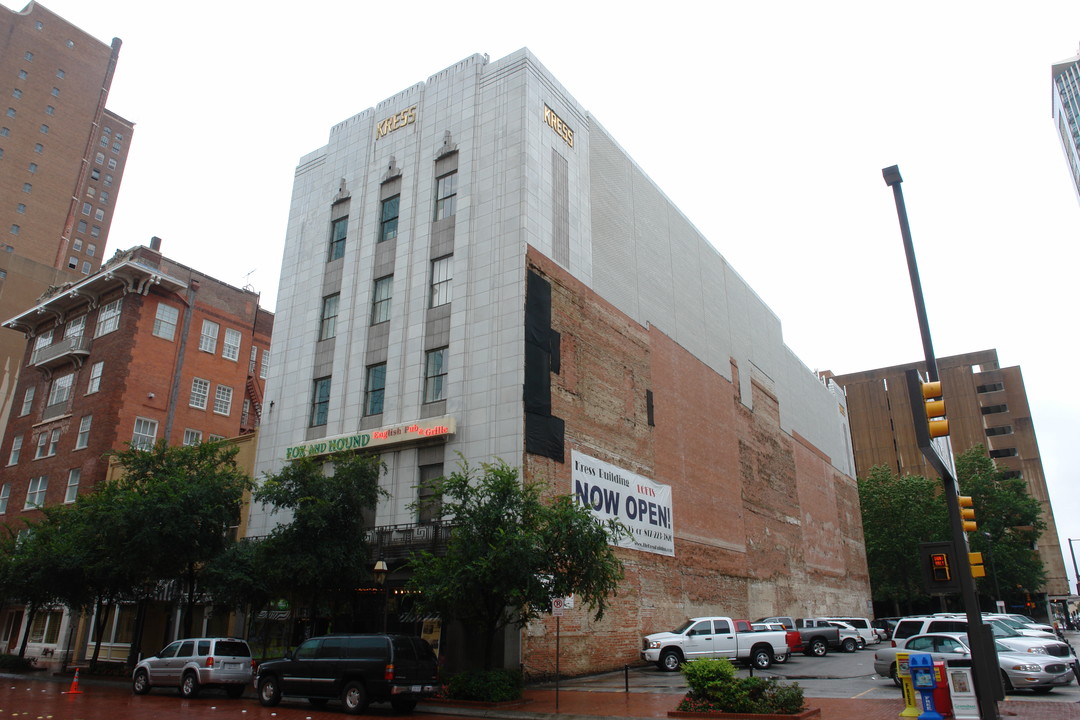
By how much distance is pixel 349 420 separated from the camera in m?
32.3

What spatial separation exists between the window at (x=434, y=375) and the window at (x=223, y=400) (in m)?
21.8

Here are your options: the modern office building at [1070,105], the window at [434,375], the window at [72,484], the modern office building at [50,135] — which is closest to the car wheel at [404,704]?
the window at [434,375]

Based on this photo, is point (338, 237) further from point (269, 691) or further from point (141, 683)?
point (269, 691)

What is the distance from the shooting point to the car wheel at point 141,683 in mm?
24253

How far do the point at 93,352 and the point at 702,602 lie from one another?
37.7 m

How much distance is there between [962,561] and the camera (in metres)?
13.6

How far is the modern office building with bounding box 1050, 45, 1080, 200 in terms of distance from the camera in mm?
149125

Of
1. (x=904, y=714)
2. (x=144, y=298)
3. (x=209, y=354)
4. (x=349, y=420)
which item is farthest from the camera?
(x=209, y=354)

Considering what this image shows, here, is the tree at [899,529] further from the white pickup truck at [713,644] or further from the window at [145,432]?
the window at [145,432]

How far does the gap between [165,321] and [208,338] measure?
3.11 meters

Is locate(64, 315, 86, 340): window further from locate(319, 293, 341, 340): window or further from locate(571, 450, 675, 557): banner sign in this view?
locate(571, 450, 675, 557): banner sign

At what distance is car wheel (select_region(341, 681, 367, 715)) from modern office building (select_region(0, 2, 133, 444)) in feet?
244

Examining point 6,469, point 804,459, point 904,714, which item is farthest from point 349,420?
point 804,459

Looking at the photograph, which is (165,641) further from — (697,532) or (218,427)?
(697,532)
